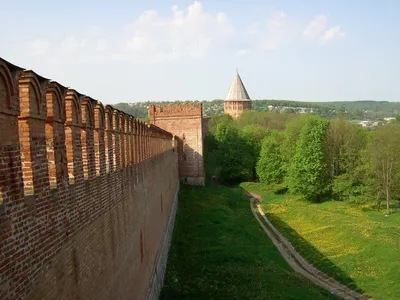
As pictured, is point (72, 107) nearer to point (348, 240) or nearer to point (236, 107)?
point (348, 240)

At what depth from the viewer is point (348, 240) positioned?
22.3 metres

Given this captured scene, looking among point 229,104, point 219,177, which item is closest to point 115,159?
point 219,177

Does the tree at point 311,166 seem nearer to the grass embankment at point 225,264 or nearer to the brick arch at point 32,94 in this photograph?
the grass embankment at point 225,264

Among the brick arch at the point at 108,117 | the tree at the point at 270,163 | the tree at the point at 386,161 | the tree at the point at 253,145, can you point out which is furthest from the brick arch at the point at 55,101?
the tree at the point at 253,145

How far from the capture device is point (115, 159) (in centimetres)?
840

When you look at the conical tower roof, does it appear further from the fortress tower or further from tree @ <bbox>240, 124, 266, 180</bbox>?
tree @ <bbox>240, 124, 266, 180</bbox>

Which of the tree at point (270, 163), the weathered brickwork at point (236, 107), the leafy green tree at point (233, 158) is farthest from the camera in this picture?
the weathered brickwork at point (236, 107)

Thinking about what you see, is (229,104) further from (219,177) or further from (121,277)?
(121,277)

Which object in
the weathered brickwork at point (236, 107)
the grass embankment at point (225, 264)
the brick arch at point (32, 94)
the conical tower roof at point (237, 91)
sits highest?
the conical tower roof at point (237, 91)

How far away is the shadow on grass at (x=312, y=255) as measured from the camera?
17.9 meters

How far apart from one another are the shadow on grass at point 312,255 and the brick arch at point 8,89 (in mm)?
16177

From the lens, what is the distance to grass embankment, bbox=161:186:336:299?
14.1 meters

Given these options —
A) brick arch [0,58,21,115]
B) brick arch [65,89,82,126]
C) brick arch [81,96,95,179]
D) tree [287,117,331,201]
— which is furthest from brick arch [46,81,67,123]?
tree [287,117,331,201]

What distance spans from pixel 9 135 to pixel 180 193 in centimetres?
3017
